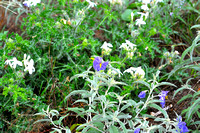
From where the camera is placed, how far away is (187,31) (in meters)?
3.07

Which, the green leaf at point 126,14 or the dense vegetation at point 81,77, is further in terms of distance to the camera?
the green leaf at point 126,14

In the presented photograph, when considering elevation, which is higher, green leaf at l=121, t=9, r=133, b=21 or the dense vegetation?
green leaf at l=121, t=9, r=133, b=21

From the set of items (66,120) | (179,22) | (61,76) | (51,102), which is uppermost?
(179,22)

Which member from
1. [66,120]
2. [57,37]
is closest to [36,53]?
[57,37]

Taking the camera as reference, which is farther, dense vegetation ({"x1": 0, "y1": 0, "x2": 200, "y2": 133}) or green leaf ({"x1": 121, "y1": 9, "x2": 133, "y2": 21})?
green leaf ({"x1": 121, "y1": 9, "x2": 133, "y2": 21})

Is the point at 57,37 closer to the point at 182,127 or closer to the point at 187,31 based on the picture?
the point at 182,127

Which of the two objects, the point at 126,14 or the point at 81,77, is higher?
the point at 126,14

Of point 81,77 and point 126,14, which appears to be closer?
point 81,77

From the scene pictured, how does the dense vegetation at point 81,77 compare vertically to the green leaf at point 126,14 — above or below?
below

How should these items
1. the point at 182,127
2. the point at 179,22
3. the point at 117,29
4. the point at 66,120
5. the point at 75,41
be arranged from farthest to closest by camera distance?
the point at 179,22, the point at 117,29, the point at 75,41, the point at 66,120, the point at 182,127

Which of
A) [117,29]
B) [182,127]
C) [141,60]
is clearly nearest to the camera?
[182,127]

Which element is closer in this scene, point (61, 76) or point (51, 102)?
point (51, 102)

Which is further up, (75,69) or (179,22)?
(179,22)

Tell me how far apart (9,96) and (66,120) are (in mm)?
585
